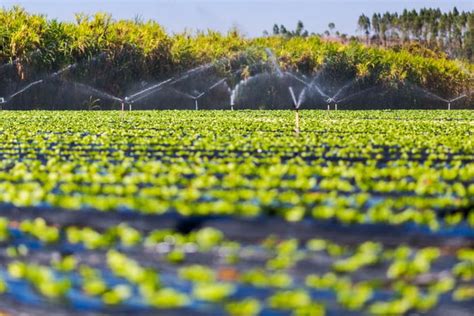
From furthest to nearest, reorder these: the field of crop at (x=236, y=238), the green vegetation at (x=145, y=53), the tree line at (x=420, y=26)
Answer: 1. the tree line at (x=420, y=26)
2. the green vegetation at (x=145, y=53)
3. the field of crop at (x=236, y=238)

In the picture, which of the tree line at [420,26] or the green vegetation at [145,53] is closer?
the green vegetation at [145,53]

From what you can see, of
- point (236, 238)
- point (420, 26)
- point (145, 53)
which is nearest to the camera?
point (236, 238)

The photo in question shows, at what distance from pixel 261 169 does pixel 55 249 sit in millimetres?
3524

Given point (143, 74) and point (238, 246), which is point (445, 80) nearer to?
point (143, 74)

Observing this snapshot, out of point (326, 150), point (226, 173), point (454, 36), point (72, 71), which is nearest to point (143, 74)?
point (72, 71)

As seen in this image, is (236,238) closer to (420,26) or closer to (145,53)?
(145,53)

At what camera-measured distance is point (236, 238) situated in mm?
5801

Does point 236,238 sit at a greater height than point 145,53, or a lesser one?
lesser

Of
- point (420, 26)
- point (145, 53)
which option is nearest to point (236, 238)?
point (145, 53)

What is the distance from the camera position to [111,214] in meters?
6.49

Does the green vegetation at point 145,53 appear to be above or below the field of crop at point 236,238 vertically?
above

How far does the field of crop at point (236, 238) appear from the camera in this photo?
463 cm

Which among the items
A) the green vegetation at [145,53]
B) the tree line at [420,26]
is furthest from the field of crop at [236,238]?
the tree line at [420,26]

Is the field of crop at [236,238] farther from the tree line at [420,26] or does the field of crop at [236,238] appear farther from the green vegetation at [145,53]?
the tree line at [420,26]
